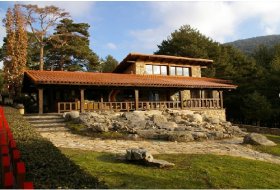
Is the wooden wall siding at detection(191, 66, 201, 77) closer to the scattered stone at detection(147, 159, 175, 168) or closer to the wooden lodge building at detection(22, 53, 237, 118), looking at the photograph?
the wooden lodge building at detection(22, 53, 237, 118)

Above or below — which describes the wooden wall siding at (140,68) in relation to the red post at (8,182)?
above

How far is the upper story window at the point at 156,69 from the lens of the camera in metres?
29.8

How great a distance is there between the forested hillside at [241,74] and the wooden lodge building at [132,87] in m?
4.88

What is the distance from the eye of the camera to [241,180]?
880 centimetres

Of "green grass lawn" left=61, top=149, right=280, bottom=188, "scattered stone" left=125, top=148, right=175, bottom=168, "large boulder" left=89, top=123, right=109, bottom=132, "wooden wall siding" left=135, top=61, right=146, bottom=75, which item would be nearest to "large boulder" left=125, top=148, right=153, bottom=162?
"scattered stone" left=125, top=148, right=175, bottom=168

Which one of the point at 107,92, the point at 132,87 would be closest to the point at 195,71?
the point at 107,92

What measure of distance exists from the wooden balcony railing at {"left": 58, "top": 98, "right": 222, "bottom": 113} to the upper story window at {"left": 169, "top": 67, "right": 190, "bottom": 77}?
3.90m

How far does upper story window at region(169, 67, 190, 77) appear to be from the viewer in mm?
31241

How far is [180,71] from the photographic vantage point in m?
31.7

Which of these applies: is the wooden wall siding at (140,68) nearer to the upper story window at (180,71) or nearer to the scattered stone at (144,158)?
the upper story window at (180,71)

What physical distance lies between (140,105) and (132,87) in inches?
102

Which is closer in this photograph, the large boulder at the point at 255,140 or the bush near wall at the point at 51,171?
the bush near wall at the point at 51,171

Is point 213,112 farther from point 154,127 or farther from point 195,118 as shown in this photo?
point 154,127

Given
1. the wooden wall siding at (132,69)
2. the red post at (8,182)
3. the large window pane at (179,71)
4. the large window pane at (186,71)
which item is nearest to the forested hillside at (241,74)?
the large window pane at (186,71)
